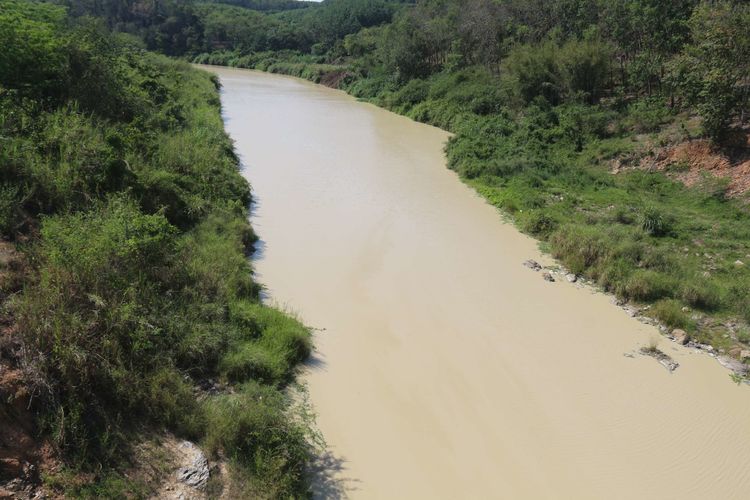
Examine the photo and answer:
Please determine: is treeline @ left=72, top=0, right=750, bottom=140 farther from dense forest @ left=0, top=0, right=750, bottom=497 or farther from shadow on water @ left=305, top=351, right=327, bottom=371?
shadow on water @ left=305, top=351, right=327, bottom=371

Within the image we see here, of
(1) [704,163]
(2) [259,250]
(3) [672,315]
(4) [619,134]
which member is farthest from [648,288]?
(4) [619,134]

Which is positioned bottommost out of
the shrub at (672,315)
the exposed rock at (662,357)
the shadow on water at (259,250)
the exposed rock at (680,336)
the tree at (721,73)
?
the shadow on water at (259,250)

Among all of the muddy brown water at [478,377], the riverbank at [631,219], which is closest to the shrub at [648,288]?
the riverbank at [631,219]

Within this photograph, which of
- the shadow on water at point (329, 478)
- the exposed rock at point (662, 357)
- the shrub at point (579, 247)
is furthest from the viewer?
the shrub at point (579, 247)

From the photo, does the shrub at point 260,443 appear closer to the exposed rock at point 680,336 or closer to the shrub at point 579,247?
the exposed rock at point 680,336

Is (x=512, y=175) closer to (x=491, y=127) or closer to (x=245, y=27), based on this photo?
(x=491, y=127)
